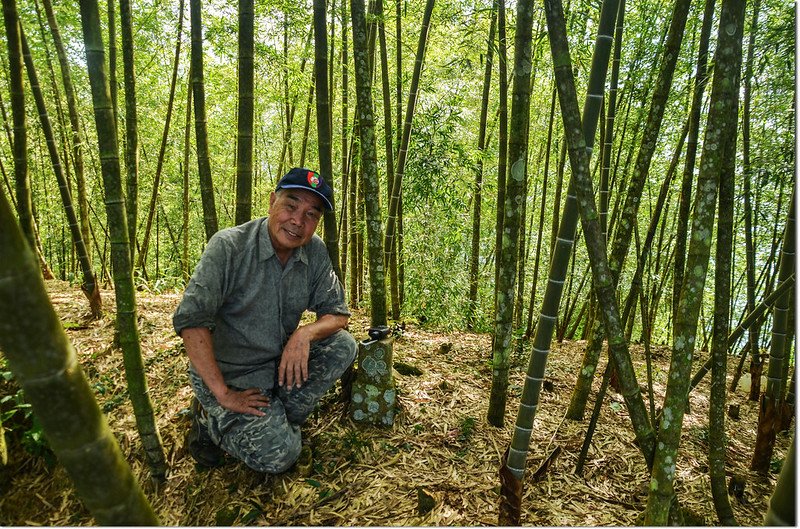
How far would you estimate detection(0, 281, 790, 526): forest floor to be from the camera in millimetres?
2004

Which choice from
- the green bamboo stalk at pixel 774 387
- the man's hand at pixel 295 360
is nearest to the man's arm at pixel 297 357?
the man's hand at pixel 295 360

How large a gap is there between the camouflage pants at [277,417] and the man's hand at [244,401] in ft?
0.11

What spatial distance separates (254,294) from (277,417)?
65cm

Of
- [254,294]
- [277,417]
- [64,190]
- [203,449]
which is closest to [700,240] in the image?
[254,294]

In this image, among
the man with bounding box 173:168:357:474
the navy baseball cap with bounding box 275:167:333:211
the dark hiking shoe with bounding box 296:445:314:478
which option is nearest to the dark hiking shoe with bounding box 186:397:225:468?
the man with bounding box 173:168:357:474

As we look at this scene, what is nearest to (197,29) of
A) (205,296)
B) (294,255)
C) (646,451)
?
(294,255)

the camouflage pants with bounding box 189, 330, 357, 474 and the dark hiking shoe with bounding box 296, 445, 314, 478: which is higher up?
the camouflage pants with bounding box 189, 330, 357, 474

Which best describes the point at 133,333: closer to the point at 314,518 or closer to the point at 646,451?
the point at 314,518

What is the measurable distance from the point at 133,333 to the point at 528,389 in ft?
5.77

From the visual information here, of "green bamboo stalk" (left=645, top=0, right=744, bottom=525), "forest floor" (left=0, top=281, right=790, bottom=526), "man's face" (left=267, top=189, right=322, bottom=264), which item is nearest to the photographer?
"green bamboo stalk" (left=645, top=0, right=744, bottom=525)

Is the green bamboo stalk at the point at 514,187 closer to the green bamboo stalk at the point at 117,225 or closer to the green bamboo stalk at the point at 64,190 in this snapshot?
the green bamboo stalk at the point at 117,225

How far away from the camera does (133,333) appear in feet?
6.47

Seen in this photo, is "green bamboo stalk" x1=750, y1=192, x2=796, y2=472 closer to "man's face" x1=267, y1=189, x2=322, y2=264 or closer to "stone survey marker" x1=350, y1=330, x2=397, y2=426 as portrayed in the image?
"stone survey marker" x1=350, y1=330, x2=397, y2=426

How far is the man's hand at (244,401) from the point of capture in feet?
6.90
